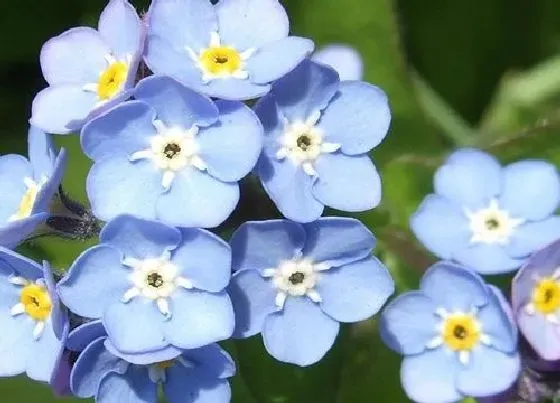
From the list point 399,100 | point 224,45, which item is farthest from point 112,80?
point 399,100

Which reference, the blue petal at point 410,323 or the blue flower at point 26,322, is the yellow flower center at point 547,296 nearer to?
the blue petal at point 410,323

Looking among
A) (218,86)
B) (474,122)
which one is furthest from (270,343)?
(474,122)

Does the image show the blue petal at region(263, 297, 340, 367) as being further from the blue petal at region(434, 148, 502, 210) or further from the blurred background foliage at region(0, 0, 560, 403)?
the blue petal at region(434, 148, 502, 210)

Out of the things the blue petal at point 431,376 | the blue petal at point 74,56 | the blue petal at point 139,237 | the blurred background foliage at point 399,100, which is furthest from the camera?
the blurred background foliage at point 399,100

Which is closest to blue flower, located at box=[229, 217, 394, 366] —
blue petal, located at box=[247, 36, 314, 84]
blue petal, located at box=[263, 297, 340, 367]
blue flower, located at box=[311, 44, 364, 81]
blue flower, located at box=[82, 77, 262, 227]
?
blue petal, located at box=[263, 297, 340, 367]

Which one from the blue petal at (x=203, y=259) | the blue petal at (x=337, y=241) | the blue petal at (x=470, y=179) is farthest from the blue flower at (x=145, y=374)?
the blue petal at (x=470, y=179)

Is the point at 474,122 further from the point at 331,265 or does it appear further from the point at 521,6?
the point at 331,265
